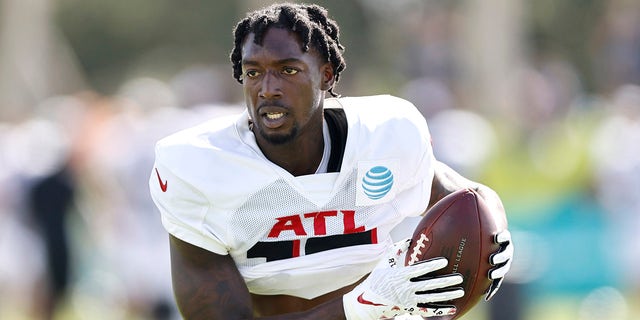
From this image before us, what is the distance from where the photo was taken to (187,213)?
4.30 meters

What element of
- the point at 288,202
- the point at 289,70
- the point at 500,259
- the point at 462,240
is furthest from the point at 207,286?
the point at 500,259

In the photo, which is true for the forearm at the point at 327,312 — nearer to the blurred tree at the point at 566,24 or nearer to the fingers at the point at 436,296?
the fingers at the point at 436,296

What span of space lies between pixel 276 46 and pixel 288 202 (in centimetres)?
52

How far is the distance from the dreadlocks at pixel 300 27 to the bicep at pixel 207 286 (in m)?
0.70

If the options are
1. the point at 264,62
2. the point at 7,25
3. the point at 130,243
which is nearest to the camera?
the point at 264,62

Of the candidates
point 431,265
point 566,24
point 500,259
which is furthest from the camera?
point 566,24

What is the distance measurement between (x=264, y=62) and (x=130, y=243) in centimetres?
557

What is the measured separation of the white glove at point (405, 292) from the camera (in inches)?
156

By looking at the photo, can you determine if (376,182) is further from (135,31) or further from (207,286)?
(135,31)

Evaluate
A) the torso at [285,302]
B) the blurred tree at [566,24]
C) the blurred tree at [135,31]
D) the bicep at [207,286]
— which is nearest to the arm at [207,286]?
the bicep at [207,286]

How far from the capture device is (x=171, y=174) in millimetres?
4340

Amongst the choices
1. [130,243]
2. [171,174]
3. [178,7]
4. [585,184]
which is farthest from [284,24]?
[178,7]

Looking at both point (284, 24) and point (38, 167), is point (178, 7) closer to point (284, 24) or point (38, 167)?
point (38, 167)

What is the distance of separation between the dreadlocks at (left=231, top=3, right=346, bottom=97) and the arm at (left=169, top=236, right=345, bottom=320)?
27.6 inches
